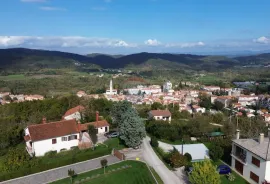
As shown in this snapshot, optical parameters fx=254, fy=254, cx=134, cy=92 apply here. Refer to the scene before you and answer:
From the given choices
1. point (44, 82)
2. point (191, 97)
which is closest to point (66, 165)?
point (191, 97)

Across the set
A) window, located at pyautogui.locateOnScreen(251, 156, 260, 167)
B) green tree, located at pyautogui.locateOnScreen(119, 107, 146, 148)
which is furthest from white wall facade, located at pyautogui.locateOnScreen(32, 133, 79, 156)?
window, located at pyautogui.locateOnScreen(251, 156, 260, 167)

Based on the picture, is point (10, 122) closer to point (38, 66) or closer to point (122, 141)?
point (122, 141)

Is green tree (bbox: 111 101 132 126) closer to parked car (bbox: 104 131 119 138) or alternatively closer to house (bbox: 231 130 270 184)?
parked car (bbox: 104 131 119 138)

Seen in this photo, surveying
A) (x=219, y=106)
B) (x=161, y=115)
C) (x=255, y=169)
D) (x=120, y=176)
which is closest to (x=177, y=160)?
(x=120, y=176)

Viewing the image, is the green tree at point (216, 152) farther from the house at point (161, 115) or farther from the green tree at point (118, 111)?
the house at point (161, 115)

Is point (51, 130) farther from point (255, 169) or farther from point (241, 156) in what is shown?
point (255, 169)

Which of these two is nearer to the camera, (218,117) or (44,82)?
(218,117)
